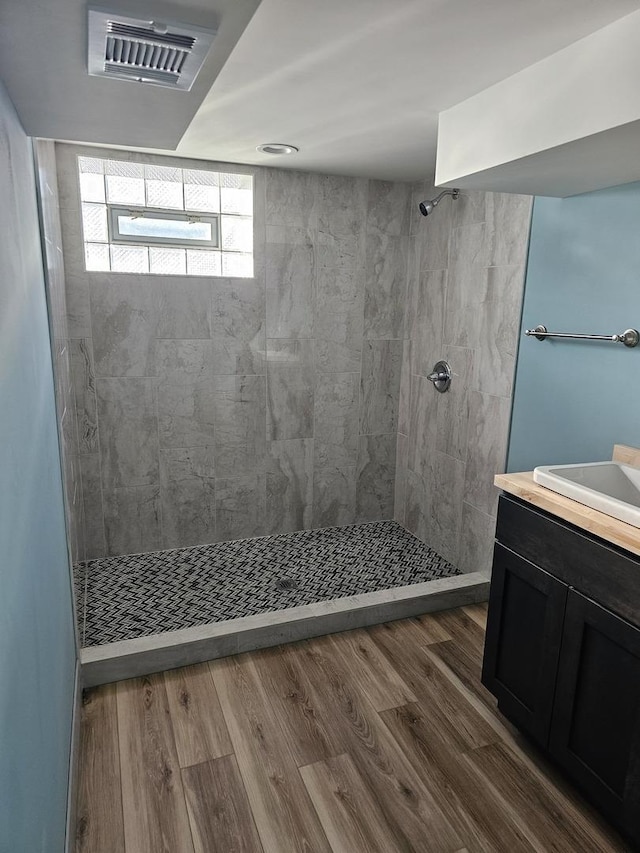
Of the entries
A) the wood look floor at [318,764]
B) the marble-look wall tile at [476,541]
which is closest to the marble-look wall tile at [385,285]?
the marble-look wall tile at [476,541]

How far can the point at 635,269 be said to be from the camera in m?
2.07

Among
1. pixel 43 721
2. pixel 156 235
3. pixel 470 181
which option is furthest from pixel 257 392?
pixel 43 721

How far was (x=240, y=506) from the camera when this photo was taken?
3600 mm

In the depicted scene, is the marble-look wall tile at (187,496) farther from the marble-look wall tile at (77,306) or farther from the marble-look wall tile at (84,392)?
the marble-look wall tile at (77,306)

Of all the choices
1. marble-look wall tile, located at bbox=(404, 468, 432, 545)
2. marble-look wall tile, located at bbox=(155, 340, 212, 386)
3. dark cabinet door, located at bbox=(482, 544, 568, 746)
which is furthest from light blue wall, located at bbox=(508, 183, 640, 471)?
marble-look wall tile, located at bbox=(155, 340, 212, 386)

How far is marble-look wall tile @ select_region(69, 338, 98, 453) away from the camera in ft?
9.99

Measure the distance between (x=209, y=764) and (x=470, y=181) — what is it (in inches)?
90.5

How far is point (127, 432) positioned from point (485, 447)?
2010 mm

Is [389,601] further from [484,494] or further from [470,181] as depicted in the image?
[470,181]

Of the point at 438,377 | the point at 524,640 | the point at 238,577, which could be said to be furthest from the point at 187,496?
the point at 524,640

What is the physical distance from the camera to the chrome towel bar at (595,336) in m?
2.04

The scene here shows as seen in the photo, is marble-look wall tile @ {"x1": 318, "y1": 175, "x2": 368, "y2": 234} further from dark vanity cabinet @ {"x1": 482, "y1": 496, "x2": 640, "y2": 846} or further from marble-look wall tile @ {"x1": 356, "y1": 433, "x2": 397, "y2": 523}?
dark vanity cabinet @ {"x1": 482, "y1": 496, "x2": 640, "y2": 846}

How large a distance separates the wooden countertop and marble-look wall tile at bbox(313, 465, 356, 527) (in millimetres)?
1865

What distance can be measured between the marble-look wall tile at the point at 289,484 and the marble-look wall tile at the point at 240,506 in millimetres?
61
